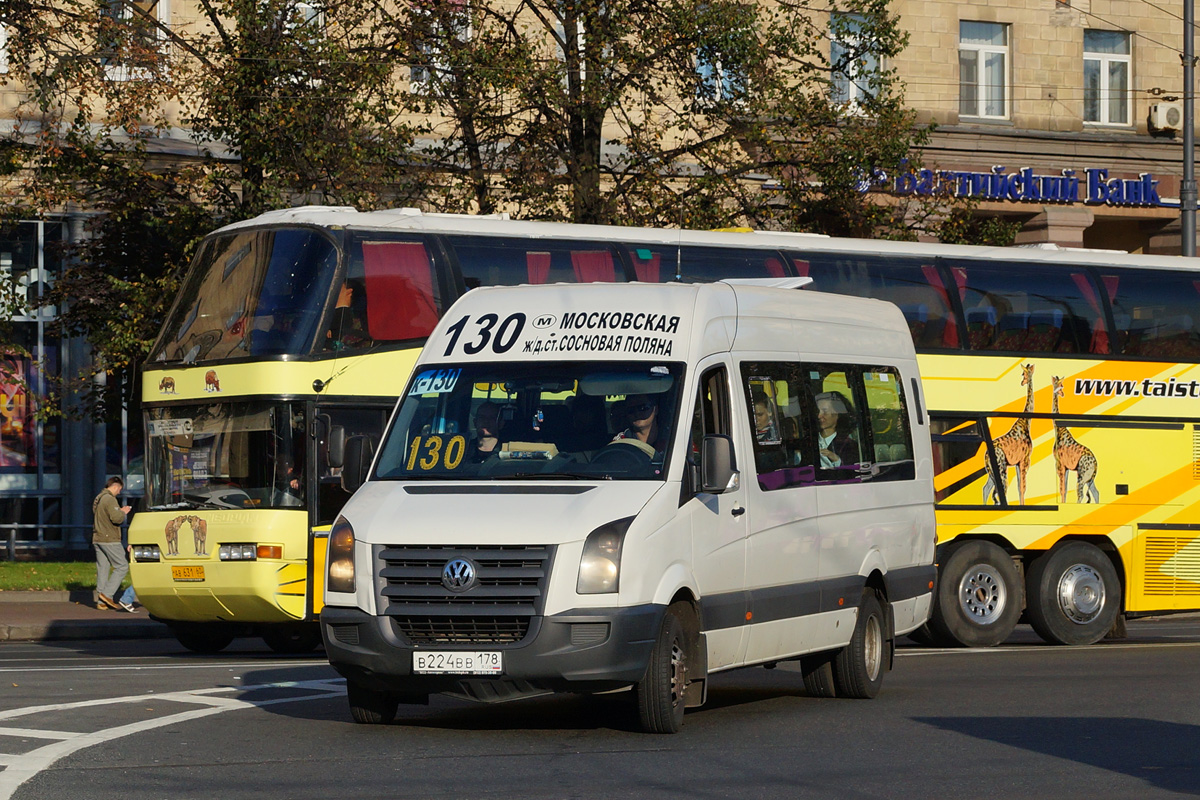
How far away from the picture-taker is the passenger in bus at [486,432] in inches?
418

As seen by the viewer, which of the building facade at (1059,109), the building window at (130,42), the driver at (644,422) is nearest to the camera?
the driver at (644,422)

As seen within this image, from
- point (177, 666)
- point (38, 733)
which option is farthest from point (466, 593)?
point (177, 666)

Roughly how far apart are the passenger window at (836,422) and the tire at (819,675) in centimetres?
119

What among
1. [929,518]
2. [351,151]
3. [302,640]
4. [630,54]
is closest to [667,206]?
[630,54]

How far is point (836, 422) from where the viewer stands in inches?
492

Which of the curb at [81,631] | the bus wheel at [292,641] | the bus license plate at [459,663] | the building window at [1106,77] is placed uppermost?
the building window at [1106,77]

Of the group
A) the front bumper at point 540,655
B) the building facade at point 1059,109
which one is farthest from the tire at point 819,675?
the building facade at point 1059,109

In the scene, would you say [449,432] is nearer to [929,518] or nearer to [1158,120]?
[929,518]

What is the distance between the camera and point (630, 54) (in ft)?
79.7

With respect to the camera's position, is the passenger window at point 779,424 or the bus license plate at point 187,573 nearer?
the passenger window at point 779,424

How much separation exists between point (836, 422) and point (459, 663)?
151 inches

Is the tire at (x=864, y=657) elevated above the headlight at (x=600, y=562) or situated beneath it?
situated beneath

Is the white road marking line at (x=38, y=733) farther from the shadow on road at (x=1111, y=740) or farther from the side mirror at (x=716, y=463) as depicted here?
the shadow on road at (x=1111, y=740)

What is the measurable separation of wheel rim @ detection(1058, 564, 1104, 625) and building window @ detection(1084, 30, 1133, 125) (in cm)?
1986
